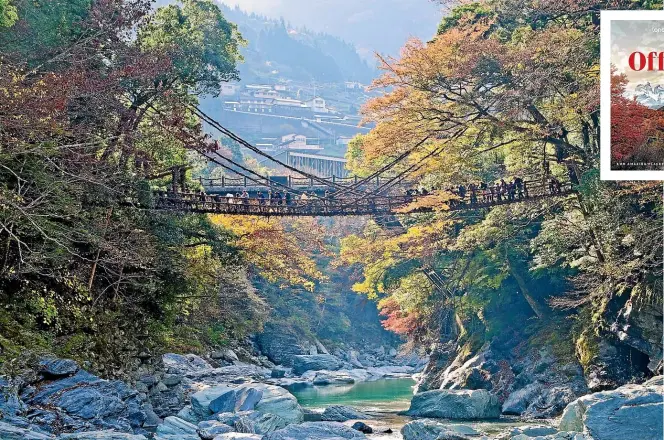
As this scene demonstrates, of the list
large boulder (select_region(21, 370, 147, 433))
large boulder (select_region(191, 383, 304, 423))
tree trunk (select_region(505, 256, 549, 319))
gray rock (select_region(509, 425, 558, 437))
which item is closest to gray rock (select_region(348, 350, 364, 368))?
tree trunk (select_region(505, 256, 549, 319))

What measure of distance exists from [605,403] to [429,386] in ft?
36.1

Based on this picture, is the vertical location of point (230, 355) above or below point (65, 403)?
below

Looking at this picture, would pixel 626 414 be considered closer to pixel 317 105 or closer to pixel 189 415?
pixel 189 415

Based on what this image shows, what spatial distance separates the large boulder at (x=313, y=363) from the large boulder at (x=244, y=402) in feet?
42.3

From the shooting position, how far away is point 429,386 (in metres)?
20.5

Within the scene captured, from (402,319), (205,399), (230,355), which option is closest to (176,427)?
(205,399)

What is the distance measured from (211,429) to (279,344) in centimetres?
1703

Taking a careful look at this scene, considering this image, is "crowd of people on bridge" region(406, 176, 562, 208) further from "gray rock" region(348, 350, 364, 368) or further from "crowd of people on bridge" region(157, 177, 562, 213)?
"gray rock" region(348, 350, 364, 368)

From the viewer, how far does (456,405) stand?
14.9 m

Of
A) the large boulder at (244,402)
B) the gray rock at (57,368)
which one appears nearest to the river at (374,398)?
the large boulder at (244,402)

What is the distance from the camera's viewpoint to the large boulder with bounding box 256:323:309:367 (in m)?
27.6

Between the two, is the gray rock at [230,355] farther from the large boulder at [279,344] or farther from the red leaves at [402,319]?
the red leaves at [402,319]

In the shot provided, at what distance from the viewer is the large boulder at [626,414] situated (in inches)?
363

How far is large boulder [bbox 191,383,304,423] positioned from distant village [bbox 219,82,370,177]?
73436 millimetres
